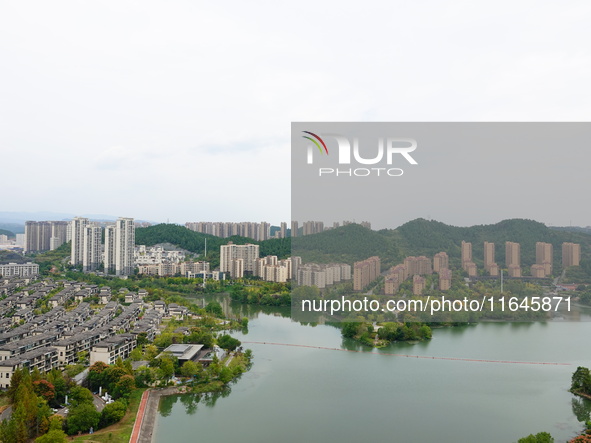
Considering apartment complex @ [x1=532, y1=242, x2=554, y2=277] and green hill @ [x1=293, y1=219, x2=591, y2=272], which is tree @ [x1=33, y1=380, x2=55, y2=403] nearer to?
green hill @ [x1=293, y1=219, x2=591, y2=272]

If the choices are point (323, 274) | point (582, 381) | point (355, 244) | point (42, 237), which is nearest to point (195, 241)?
point (42, 237)

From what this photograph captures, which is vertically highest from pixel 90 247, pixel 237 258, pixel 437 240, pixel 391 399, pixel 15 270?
pixel 437 240

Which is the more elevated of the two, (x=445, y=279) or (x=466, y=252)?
(x=466, y=252)

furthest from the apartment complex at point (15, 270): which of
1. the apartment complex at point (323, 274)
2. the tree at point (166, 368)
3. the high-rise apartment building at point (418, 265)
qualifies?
the high-rise apartment building at point (418, 265)

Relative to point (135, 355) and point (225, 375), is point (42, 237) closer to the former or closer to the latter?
point (135, 355)

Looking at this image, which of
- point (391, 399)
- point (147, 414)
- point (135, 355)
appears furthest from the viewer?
point (135, 355)

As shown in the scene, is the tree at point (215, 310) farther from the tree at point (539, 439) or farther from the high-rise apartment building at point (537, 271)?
the tree at point (539, 439)
